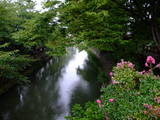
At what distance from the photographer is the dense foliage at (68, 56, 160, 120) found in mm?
2590

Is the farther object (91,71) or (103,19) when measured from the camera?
(91,71)

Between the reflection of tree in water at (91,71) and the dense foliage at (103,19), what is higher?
the dense foliage at (103,19)

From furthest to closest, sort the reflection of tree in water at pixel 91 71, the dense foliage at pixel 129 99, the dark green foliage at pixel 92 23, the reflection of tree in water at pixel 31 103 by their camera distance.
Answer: the reflection of tree in water at pixel 91 71
the reflection of tree in water at pixel 31 103
the dark green foliage at pixel 92 23
the dense foliage at pixel 129 99

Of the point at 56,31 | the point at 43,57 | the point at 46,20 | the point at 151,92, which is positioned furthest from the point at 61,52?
the point at 43,57

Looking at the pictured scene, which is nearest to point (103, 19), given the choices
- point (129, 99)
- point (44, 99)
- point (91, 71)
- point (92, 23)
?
point (92, 23)

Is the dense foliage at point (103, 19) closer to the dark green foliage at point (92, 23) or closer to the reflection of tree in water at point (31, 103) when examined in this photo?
the dark green foliage at point (92, 23)

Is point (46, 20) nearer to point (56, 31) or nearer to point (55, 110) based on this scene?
point (56, 31)

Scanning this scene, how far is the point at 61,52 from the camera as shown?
6.78 meters

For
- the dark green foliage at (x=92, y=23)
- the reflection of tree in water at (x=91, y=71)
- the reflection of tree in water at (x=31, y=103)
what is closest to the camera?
the dark green foliage at (x=92, y=23)

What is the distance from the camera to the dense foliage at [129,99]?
2590 millimetres

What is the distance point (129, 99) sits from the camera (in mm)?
3029

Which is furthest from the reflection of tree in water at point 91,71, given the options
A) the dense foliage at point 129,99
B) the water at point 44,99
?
the dense foliage at point 129,99

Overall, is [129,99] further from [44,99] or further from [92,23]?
[44,99]

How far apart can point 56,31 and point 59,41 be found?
1.49 feet
